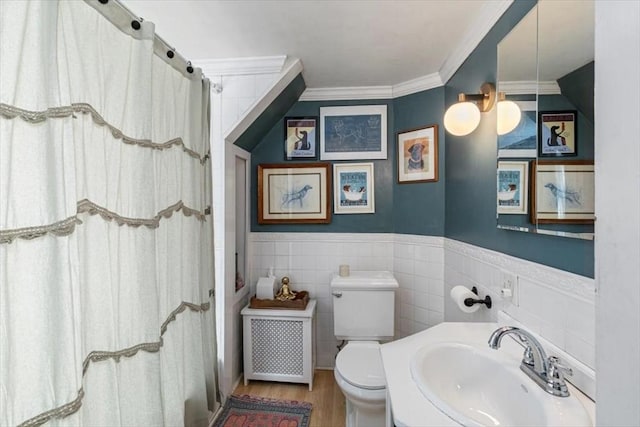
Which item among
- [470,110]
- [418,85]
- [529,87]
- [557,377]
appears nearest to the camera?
[557,377]

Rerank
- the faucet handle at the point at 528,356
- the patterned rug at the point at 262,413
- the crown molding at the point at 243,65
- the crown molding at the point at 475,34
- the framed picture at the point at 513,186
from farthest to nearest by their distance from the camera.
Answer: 1. the crown molding at the point at 243,65
2. the patterned rug at the point at 262,413
3. the crown molding at the point at 475,34
4. the framed picture at the point at 513,186
5. the faucet handle at the point at 528,356

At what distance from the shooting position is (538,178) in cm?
112

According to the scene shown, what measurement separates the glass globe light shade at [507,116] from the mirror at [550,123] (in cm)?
2

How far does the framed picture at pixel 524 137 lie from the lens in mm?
1165

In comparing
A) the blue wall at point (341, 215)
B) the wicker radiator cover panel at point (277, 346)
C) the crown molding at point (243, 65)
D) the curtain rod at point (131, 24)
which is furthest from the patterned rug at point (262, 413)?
the crown molding at point (243, 65)

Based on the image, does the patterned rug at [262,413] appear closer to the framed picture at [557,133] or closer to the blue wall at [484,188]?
the blue wall at [484,188]

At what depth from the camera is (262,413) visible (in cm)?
193

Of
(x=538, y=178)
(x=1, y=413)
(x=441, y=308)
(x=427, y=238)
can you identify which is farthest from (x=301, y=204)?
(x=1, y=413)

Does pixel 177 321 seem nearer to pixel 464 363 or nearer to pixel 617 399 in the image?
pixel 464 363

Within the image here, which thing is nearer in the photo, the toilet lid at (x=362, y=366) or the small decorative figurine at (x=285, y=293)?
the toilet lid at (x=362, y=366)

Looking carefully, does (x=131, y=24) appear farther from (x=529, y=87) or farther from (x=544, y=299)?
(x=544, y=299)

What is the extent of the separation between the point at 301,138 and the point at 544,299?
1.95 meters

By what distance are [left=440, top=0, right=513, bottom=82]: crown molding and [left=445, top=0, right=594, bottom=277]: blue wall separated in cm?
3

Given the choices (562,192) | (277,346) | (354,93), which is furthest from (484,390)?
(354,93)
